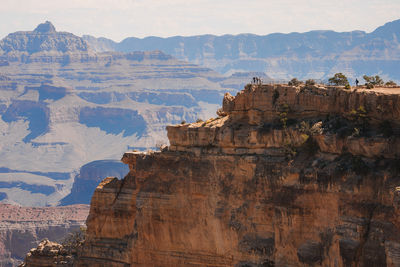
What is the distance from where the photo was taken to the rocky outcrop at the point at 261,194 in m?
41.7

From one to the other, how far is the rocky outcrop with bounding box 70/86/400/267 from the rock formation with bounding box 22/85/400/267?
68mm

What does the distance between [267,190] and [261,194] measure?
56 cm

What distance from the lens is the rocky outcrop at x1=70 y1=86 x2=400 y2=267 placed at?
41656 millimetres

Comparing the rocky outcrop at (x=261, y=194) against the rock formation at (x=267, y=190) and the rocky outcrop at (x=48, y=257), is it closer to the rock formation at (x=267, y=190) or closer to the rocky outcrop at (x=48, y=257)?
the rock formation at (x=267, y=190)

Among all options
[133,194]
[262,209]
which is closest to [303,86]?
[262,209]

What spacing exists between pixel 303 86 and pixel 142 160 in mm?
12823

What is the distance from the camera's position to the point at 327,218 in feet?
142

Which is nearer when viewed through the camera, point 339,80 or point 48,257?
point 339,80

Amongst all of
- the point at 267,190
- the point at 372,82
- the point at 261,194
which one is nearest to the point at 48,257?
the point at 261,194

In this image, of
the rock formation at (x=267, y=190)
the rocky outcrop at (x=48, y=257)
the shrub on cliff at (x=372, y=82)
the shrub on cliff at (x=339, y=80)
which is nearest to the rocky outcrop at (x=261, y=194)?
the rock formation at (x=267, y=190)

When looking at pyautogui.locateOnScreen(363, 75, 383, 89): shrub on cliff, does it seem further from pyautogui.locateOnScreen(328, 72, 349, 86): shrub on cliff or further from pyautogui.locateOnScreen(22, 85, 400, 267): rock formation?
pyautogui.locateOnScreen(22, 85, 400, 267): rock formation

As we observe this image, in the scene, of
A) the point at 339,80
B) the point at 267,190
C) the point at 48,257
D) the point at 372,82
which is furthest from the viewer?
the point at 48,257

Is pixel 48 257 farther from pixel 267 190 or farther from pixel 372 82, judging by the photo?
pixel 372 82

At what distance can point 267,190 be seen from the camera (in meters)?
47.0
